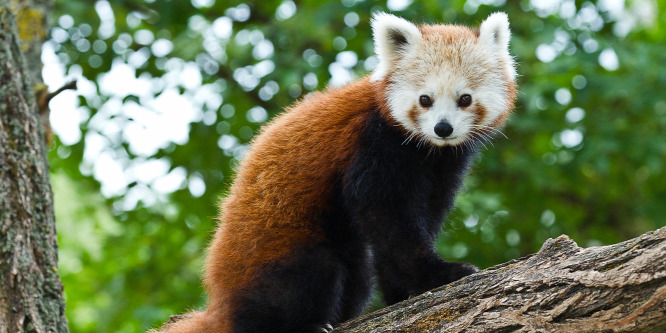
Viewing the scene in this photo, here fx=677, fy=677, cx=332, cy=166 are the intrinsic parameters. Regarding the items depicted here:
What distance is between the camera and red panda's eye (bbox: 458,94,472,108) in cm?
380

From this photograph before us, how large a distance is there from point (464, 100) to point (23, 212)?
2.52m

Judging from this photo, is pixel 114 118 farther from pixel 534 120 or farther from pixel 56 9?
pixel 534 120

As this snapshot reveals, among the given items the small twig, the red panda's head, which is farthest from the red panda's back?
the small twig

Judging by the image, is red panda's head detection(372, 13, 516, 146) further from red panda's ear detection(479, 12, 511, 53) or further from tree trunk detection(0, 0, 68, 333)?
tree trunk detection(0, 0, 68, 333)

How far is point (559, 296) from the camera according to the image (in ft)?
8.77

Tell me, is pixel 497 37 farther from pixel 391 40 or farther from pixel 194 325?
pixel 194 325

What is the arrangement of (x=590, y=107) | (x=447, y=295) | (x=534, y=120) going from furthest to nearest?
(x=590, y=107)
(x=534, y=120)
(x=447, y=295)

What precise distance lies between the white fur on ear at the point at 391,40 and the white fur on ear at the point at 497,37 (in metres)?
0.41

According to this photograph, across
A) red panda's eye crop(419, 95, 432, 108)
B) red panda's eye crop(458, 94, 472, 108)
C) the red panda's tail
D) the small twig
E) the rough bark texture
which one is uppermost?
the small twig

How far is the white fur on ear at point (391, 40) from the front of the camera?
13.4 ft

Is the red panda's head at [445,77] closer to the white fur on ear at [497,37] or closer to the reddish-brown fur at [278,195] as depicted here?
the white fur on ear at [497,37]

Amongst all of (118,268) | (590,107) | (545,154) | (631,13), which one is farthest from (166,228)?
(631,13)

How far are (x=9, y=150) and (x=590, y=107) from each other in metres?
5.52

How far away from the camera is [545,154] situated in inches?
290
